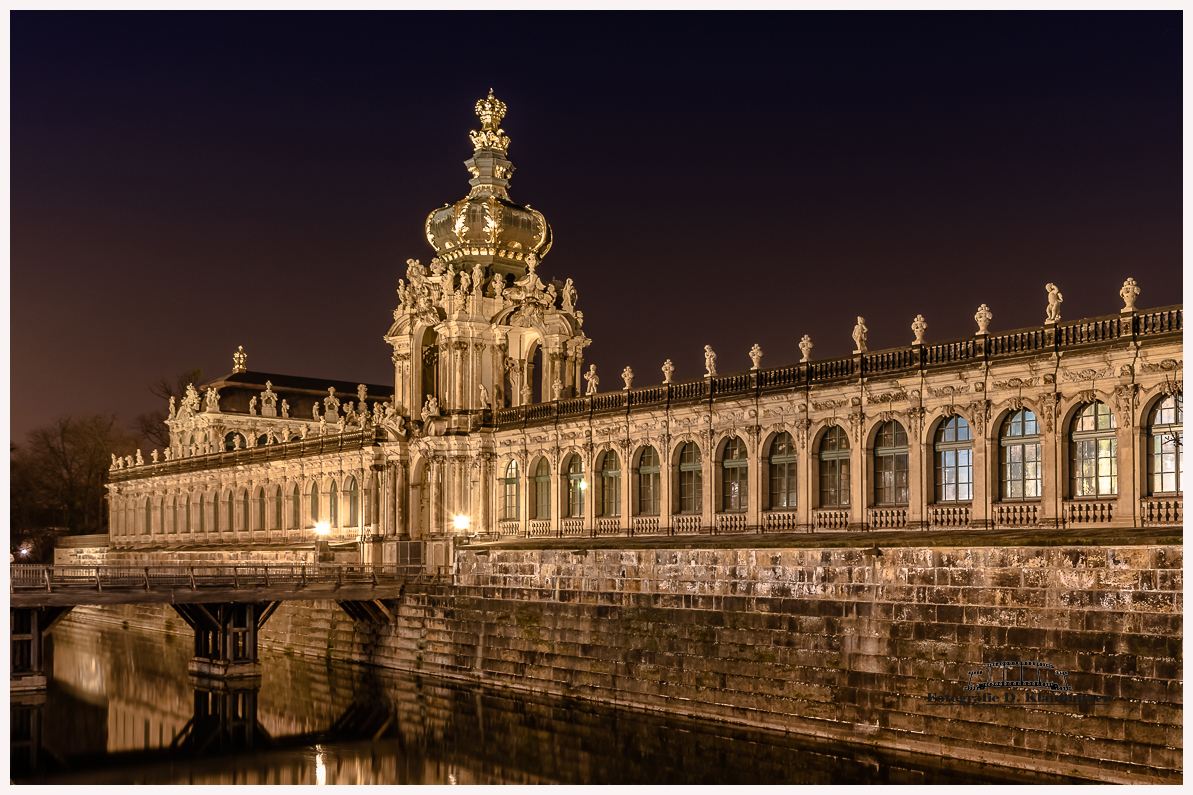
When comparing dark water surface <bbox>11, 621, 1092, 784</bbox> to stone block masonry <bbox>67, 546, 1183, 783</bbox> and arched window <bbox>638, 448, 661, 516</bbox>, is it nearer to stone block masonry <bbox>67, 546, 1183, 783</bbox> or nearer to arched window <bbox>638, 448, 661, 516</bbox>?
stone block masonry <bbox>67, 546, 1183, 783</bbox>

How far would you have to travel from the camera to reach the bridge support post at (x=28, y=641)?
149ft

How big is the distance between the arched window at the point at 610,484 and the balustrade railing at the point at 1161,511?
806 inches

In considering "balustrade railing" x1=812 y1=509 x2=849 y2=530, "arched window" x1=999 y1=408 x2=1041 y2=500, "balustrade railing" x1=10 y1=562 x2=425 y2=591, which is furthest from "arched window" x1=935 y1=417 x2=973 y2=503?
"balustrade railing" x1=10 y1=562 x2=425 y2=591

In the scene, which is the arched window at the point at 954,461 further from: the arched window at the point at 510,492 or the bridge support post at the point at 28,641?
the bridge support post at the point at 28,641

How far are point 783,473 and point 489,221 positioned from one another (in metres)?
22.4

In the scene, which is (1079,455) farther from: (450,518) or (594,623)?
(450,518)

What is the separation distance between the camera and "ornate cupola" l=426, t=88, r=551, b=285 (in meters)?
58.6

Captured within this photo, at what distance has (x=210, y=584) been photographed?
47.4 metres

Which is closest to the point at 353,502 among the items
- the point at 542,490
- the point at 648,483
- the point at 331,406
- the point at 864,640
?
the point at 542,490

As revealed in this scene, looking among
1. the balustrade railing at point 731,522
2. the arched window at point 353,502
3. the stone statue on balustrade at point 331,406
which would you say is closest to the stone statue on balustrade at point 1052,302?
the balustrade railing at point 731,522

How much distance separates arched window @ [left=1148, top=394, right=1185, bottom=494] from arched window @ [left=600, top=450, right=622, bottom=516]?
2043 cm

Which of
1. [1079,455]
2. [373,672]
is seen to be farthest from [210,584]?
[1079,455]

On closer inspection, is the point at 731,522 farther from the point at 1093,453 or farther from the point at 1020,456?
the point at 1093,453

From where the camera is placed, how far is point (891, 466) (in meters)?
38.2
